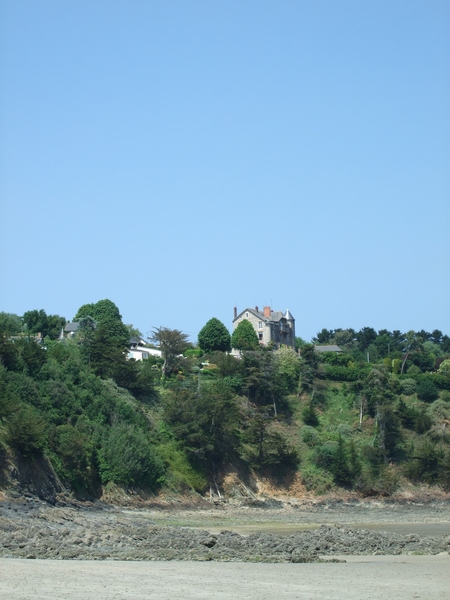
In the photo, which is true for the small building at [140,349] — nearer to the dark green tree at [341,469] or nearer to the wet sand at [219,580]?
the dark green tree at [341,469]

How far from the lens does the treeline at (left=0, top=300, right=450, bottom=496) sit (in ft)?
175

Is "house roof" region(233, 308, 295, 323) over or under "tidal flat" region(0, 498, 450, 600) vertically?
over

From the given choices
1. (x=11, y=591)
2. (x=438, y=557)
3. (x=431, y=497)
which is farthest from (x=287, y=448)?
(x=11, y=591)

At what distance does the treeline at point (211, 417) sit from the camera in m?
53.3

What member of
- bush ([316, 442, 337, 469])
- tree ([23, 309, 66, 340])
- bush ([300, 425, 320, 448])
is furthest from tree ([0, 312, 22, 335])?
bush ([316, 442, 337, 469])

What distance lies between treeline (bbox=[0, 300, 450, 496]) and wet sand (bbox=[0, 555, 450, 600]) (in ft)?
79.2

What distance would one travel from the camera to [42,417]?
52531 millimetres

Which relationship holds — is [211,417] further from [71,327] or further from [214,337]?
[71,327]

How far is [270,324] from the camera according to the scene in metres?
104

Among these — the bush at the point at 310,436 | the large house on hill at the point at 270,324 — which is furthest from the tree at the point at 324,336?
the bush at the point at 310,436

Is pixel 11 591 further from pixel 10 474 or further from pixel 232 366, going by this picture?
pixel 232 366

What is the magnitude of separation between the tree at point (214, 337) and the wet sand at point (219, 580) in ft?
226

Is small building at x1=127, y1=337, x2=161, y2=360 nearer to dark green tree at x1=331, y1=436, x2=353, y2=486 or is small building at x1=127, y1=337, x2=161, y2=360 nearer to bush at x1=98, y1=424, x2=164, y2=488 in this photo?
dark green tree at x1=331, y1=436, x2=353, y2=486

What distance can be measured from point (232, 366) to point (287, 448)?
11.7m
